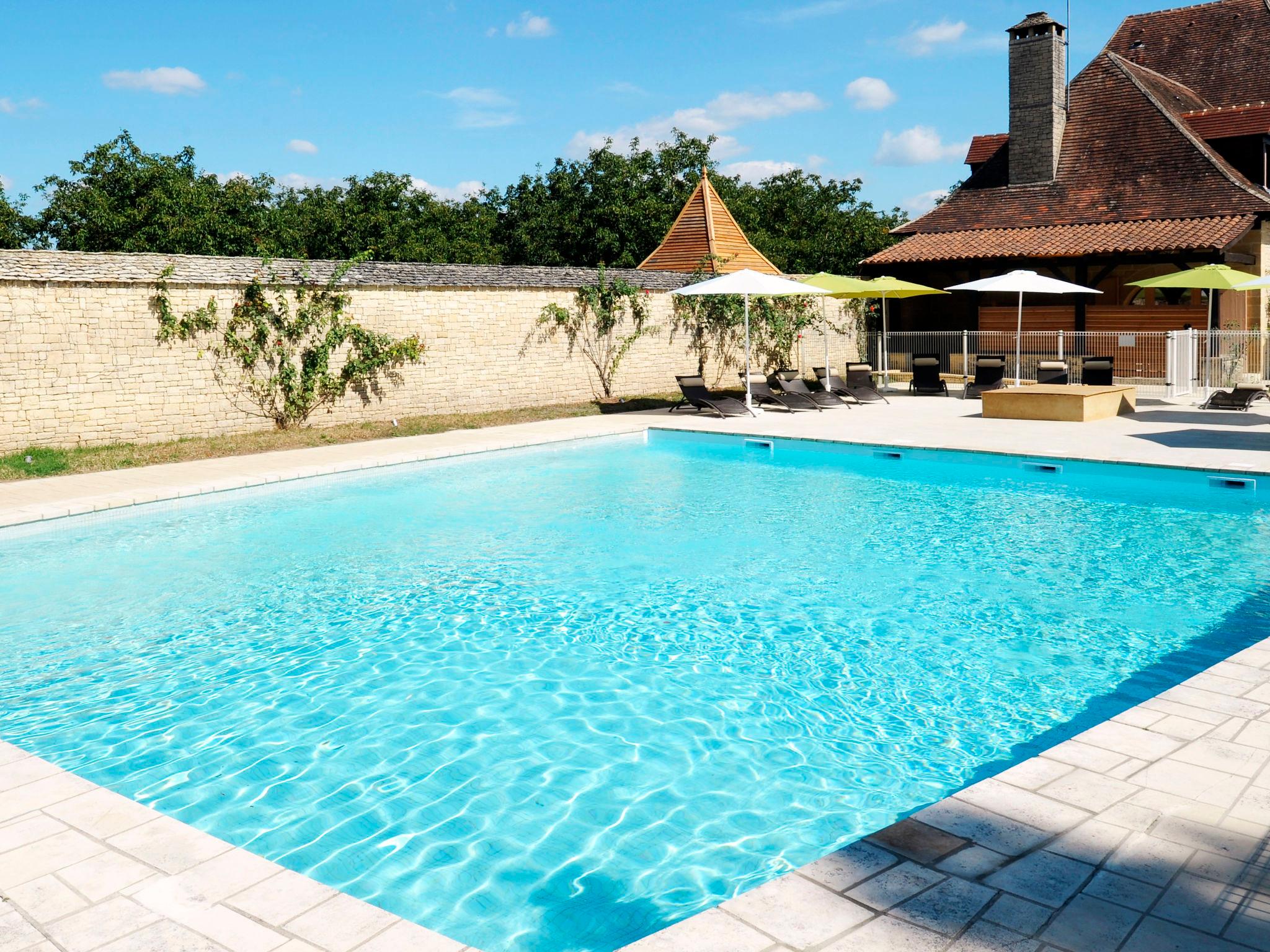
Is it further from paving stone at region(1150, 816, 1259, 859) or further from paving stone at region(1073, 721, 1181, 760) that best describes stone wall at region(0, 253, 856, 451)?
paving stone at region(1150, 816, 1259, 859)

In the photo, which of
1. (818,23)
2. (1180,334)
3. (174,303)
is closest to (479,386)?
(174,303)

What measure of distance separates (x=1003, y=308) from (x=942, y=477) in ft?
44.6

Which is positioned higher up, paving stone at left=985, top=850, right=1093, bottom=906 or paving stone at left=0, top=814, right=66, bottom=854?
paving stone at left=985, top=850, right=1093, bottom=906

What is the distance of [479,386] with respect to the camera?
59.8 feet

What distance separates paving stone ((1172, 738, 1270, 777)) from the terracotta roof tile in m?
19.0

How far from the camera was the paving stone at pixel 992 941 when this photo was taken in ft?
8.40

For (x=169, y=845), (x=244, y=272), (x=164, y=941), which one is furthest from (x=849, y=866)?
(x=244, y=272)

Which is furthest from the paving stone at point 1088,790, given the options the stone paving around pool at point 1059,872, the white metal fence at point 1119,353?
the white metal fence at point 1119,353

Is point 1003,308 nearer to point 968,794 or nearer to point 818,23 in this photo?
point 818,23

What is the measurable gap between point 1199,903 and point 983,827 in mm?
647

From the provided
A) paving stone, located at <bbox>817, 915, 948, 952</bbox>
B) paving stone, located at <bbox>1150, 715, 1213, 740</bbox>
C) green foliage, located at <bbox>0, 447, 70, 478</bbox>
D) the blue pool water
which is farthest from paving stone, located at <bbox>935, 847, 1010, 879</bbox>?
green foliage, located at <bbox>0, 447, 70, 478</bbox>

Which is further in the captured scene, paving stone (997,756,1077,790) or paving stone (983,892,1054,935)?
paving stone (997,756,1077,790)

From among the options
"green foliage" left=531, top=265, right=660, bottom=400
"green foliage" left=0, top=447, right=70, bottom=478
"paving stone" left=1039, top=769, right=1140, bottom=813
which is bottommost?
"paving stone" left=1039, top=769, right=1140, bottom=813

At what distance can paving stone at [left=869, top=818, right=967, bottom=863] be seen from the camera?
3076 mm
